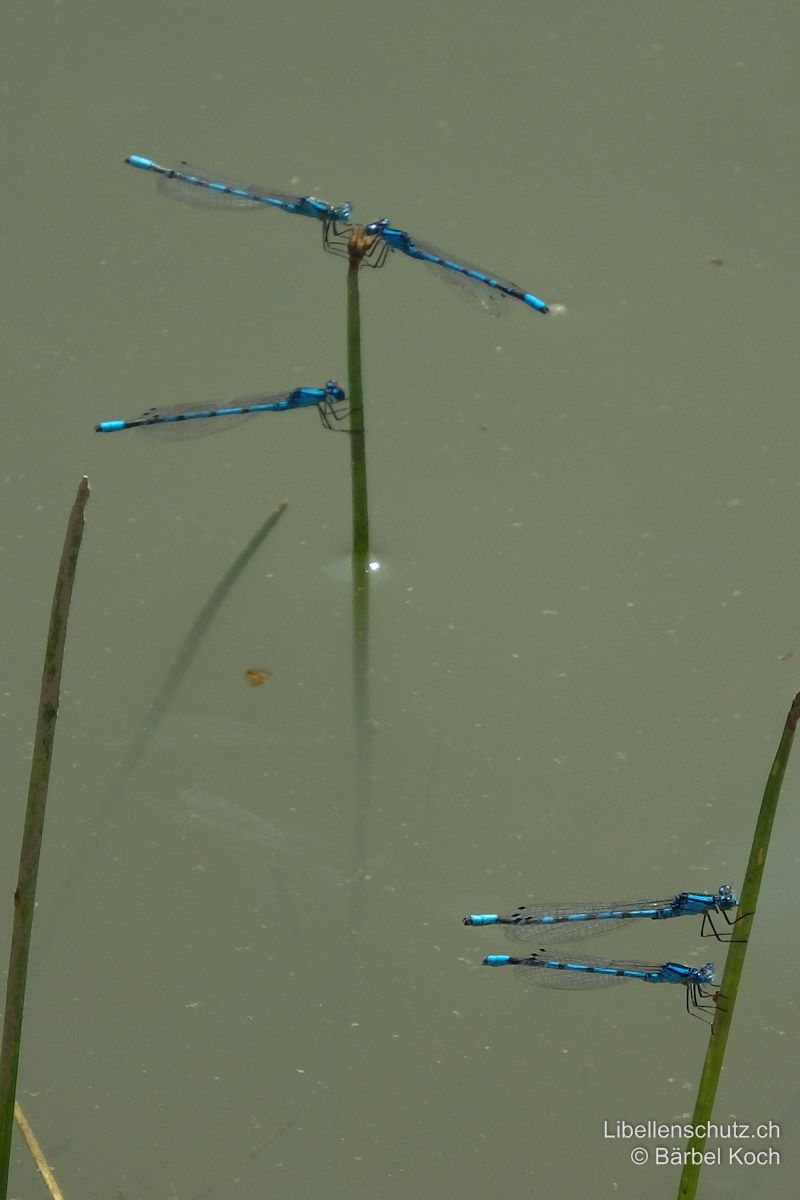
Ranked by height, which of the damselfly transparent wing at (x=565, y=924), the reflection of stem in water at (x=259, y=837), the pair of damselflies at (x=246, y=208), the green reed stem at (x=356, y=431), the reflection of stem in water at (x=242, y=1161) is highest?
the pair of damselflies at (x=246, y=208)

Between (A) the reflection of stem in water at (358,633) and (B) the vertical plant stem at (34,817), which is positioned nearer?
(B) the vertical plant stem at (34,817)

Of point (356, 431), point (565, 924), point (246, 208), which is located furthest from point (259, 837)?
point (246, 208)

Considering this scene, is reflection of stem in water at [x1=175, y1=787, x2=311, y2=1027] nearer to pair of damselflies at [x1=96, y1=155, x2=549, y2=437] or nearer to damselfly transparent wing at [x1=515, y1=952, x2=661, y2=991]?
damselfly transparent wing at [x1=515, y1=952, x2=661, y2=991]

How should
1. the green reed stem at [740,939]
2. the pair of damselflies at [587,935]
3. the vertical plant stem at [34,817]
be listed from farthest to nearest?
the pair of damselflies at [587,935] → the green reed stem at [740,939] → the vertical plant stem at [34,817]

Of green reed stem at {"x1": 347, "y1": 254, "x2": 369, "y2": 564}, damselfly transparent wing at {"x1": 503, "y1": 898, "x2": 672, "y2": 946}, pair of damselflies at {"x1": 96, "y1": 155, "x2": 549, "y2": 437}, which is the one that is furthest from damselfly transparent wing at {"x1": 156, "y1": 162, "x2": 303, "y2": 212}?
damselfly transparent wing at {"x1": 503, "y1": 898, "x2": 672, "y2": 946}

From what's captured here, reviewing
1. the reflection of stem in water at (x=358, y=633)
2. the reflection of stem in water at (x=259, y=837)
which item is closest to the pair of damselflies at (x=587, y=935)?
the reflection of stem in water at (x=358, y=633)

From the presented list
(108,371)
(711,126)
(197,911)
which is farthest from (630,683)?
(711,126)

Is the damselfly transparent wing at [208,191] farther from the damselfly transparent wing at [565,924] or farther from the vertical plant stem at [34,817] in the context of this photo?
the vertical plant stem at [34,817]
